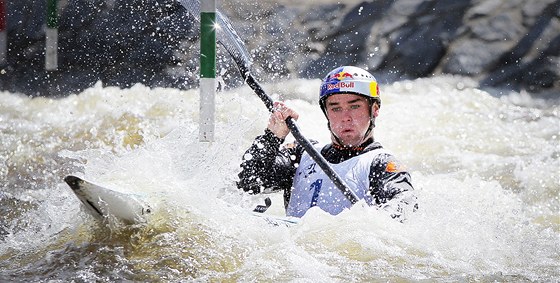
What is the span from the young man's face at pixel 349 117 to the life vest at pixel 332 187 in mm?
126

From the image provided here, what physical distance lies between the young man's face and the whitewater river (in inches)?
20.7

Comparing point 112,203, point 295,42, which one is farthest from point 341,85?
point 295,42

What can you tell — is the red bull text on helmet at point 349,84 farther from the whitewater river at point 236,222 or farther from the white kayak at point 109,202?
the white kayak at point 109,202

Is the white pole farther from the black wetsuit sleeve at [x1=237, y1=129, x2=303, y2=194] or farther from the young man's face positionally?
the young man's face

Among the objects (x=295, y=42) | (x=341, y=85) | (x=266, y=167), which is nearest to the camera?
(x=341, y=85)

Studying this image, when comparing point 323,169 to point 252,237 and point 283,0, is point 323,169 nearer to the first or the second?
point 252,237

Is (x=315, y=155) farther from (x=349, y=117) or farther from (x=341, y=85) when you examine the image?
(x=341, y=85)

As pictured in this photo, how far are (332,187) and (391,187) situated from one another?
0.36 meters

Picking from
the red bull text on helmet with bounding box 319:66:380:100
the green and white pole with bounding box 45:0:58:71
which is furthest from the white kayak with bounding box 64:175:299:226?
the green and white pole with bounding box 45:0:58:71

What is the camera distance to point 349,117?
4.90m

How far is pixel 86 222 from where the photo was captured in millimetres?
4496

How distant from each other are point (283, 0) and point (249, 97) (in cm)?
208

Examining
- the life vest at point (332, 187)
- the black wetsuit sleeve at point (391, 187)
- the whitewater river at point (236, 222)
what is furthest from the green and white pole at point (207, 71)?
the black wetsuit sleeve at point (391, 187)

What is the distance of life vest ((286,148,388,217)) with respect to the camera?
15.6ft
